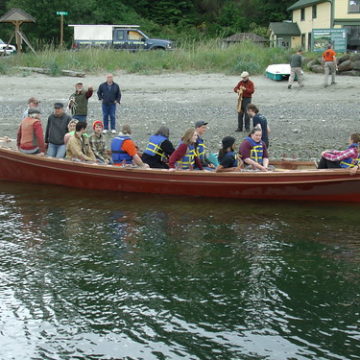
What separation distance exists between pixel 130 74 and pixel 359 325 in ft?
68.3

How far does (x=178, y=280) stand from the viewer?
8.22 m

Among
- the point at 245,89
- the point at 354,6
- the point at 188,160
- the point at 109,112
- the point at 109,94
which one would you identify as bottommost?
the point at 188,160

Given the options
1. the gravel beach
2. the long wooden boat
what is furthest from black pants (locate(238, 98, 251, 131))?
the long wooden boat

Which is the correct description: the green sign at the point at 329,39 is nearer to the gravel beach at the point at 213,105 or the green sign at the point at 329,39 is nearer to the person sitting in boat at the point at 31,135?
the gravel beach at the point at 213,105

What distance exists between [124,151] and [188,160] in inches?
49.5

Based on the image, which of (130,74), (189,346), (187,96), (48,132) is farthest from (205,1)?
(189,346)

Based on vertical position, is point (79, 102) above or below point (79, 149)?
above

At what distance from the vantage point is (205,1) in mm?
52156

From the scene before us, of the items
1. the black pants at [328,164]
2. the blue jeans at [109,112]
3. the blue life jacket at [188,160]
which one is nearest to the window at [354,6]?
the blue jeans at [109,112]

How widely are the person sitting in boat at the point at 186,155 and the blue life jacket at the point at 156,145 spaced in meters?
0.37

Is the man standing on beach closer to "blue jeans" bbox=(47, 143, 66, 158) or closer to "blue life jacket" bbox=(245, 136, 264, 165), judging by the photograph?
"blue life jacket" bbox=(245, 136, 264, 165)

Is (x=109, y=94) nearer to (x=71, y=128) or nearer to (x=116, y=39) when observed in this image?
(x=71, y=128)

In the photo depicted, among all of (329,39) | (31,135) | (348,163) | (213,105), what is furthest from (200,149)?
(329,39)

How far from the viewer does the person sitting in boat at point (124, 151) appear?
11.8 meters
